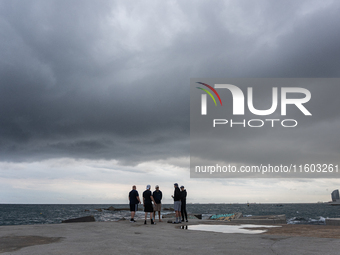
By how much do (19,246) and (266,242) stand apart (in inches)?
262

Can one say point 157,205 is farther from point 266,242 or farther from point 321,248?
point 321,248

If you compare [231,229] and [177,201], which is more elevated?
[177,201]

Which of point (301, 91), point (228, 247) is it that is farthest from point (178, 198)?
point (301, 91)

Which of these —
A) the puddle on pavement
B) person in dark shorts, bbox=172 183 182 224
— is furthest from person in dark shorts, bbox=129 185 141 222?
the puddle on pavement

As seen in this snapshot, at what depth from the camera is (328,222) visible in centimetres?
1430

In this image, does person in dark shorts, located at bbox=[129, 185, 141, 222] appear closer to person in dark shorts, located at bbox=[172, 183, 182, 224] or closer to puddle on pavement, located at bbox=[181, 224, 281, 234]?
person in dark shorts, located at bbox=[172, 183, 182, 224]

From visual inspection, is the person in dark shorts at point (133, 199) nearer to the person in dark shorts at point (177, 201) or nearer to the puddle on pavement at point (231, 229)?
the person in dark shorts at point (177, 201)

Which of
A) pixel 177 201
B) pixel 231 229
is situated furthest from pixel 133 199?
pixel 231 229

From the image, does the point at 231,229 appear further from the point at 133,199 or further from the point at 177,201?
the point at 133,199

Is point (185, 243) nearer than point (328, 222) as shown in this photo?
Yes

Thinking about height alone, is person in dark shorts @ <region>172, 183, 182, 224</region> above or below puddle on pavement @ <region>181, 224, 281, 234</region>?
above

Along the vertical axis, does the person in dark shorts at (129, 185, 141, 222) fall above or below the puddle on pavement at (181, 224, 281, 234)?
above

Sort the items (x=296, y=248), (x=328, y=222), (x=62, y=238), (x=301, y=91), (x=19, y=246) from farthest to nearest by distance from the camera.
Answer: (x=301, y=91)
(x=328, y=222)
(x=62, y=238)
(x=19, y=246)
(x=296, y=248)

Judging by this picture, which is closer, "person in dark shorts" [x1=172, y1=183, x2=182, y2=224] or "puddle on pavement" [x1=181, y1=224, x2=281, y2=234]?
"puddle on pavement" [x1=181, y1=224, x2=281, y2=234]
